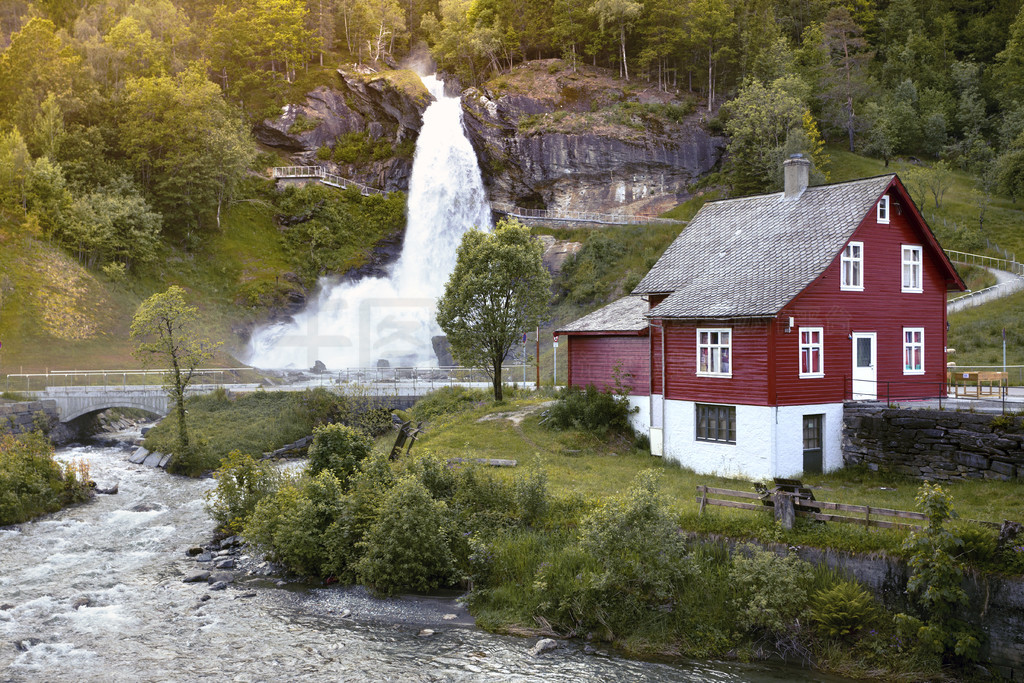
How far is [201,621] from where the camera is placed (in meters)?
17.4

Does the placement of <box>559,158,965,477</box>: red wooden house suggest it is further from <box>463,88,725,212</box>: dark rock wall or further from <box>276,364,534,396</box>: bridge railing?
<box>463,88,725,212</box>: dark rock wall

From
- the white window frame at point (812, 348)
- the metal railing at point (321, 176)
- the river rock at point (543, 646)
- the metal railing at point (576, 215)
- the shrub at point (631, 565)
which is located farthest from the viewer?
the metal railing at point (321, 176)

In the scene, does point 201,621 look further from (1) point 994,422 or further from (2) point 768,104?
(2) point 768,104

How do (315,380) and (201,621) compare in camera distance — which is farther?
(315,380)

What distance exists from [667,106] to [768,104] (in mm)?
10769

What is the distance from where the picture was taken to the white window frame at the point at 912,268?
91.2 feet

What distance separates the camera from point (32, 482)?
26.4 m

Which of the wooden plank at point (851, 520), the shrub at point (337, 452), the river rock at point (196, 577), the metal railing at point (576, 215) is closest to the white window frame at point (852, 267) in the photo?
the wooden plank at point (851, 520)

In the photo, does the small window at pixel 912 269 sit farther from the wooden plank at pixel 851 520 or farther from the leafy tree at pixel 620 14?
the leafy tree at pixel 620 14

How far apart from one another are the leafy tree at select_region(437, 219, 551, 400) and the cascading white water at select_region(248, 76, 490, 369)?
23399 mm

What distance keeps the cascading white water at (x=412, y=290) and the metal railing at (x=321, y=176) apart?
5.25m

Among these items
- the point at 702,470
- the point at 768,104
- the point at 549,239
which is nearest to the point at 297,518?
the point at 702,470

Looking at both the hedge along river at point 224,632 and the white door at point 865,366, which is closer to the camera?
the hedge along river at point 224,632

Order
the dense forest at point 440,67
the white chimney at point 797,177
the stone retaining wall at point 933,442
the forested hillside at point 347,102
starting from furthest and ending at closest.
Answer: the dense forest at point 440,67 < the forested hillside at point 347,102 < the white chimney at point 797,177 < the stone retaining wall at point 933,442
